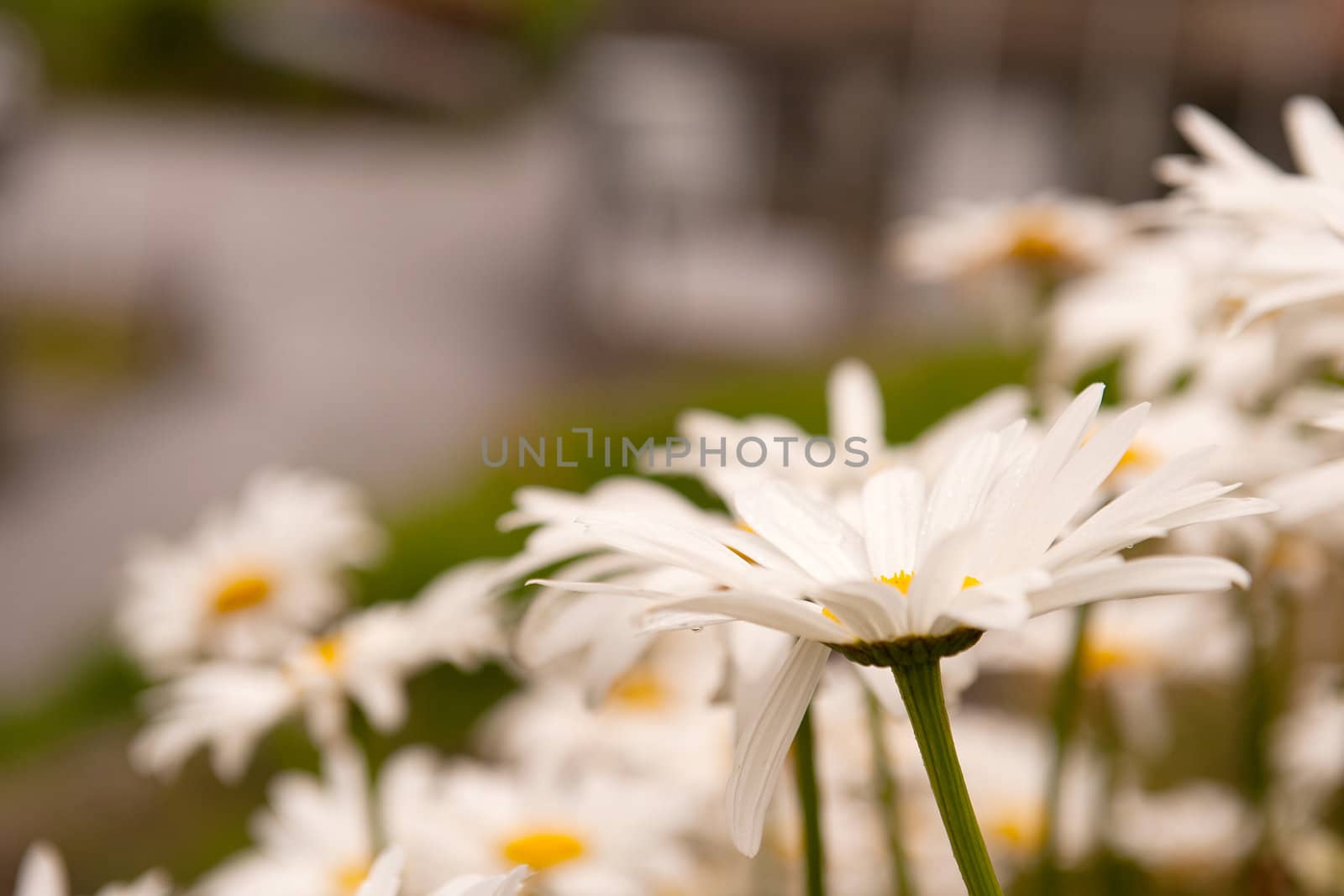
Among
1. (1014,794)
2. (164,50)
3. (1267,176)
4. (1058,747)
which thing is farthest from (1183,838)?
(164,50)

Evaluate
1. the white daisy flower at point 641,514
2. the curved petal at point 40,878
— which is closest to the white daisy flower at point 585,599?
the white daisy flower at point 641,514

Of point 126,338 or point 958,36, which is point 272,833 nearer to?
point 958,36

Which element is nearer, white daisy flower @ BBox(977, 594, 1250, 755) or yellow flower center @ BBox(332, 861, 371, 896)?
yellow flower center @ BBox(332, 861, 371, 896)

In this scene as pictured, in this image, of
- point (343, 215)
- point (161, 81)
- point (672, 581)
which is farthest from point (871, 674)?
point (161, 81)

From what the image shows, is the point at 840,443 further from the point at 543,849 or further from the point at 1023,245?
the point at 1023,245

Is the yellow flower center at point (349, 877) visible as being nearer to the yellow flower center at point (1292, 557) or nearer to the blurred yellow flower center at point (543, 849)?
the blurred yellow flower center at point (543, 849)

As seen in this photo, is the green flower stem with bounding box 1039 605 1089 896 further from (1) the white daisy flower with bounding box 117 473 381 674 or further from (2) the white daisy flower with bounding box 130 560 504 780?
(1) the white daisy flower with bounding box 117 473 381 674

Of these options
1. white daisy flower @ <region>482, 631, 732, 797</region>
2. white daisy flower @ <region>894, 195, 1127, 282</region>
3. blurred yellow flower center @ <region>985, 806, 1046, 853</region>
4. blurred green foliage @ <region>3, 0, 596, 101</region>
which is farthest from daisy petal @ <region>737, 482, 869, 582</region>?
blurred green foliage @ <region>3, 0, 596, 101</region>
